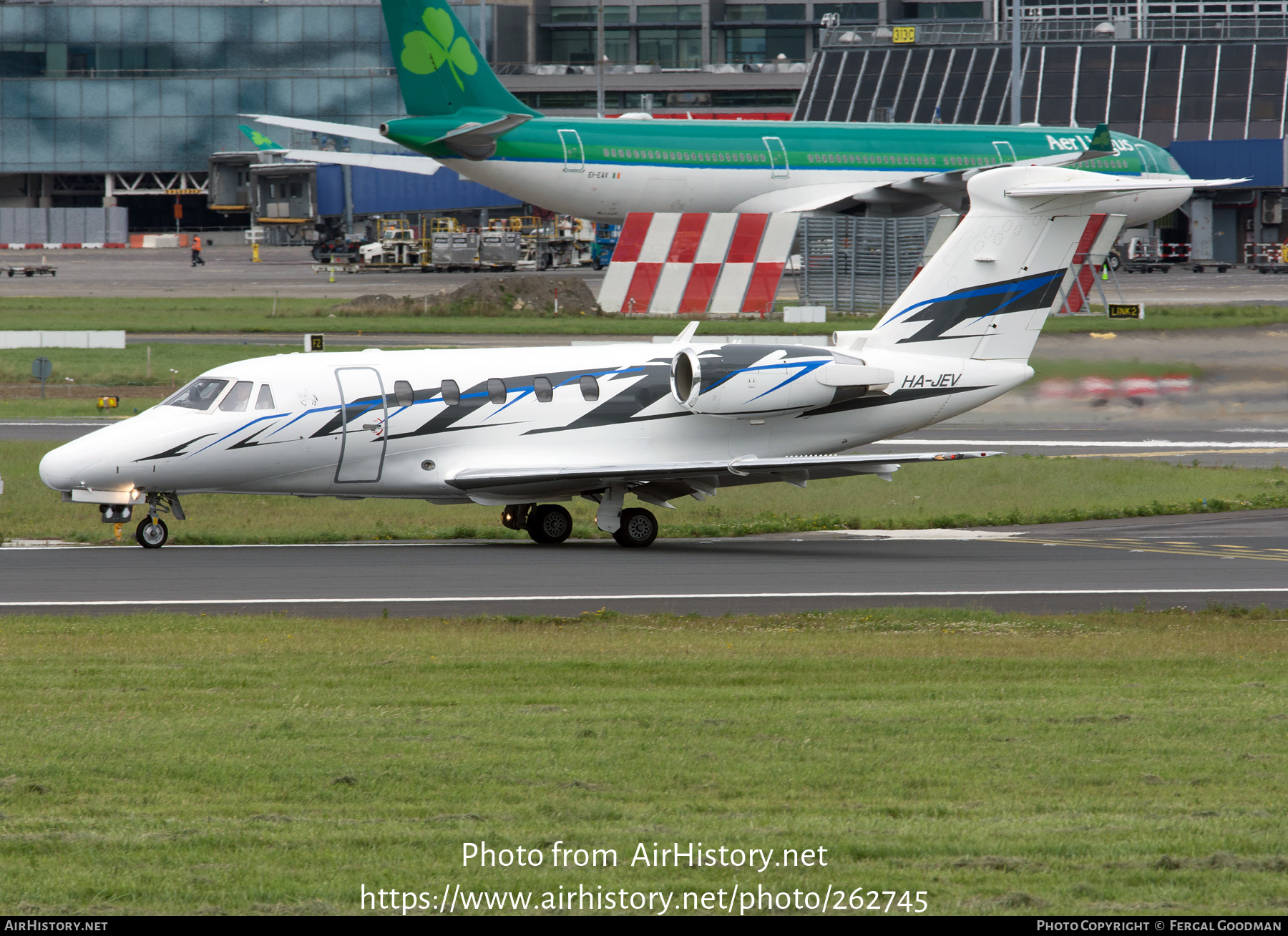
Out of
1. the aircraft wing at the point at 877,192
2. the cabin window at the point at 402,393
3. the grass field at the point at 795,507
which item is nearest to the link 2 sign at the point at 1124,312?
the grass field at the point at 795,507

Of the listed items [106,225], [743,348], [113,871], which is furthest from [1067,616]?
[106,225]

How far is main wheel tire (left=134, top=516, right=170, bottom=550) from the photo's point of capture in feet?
80.5

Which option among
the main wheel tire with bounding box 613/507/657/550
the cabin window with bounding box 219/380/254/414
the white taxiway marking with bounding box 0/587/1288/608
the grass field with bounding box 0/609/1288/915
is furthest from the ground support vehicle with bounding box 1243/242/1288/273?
the grass field with bounding box 0/609/1288/915

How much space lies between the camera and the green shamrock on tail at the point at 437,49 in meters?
55.5

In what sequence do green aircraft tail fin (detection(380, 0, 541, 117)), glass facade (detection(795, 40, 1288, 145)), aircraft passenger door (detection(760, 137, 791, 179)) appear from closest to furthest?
green aircraft tail fin (detection(380, 0, 541, 117)), aircraft passenger door (detection(760, 137, 791, 179)), glass facade (detection(795, 40, 1288, 145))

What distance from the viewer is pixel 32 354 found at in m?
52.0

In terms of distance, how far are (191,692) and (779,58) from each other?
471ft

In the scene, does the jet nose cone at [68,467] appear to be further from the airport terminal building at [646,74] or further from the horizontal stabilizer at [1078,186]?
the airport terminal building at [646,74]

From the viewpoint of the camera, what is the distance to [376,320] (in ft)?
203

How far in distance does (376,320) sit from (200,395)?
38405mm

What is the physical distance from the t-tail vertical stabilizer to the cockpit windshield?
11.5 meters

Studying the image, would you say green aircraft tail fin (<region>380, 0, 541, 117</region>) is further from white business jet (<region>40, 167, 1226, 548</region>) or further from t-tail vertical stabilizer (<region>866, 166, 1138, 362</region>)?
t-tail vertical stabilizer (<region>866, 166, 1138, 362</region>)

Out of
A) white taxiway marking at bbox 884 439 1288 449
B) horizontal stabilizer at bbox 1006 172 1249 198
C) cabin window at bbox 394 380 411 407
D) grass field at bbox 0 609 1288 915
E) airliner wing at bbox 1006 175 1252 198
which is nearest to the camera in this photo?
grass field at bbox 0 609 1288 915
